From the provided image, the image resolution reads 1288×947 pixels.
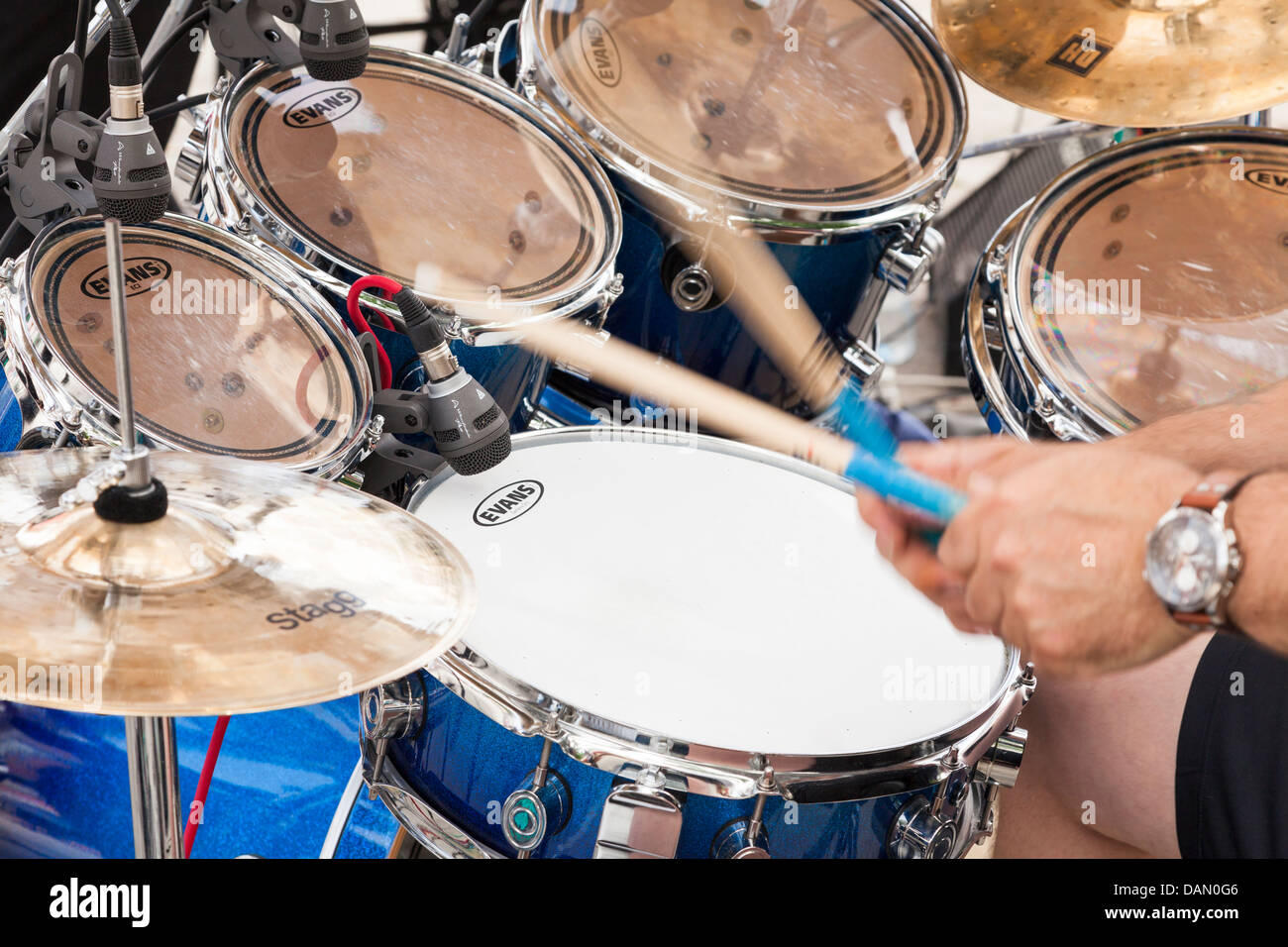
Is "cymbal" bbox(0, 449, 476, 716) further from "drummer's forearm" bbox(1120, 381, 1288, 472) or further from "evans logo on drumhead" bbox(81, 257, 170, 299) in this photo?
"drummer's forearm" bbox(1120, 381, 1288, 472)

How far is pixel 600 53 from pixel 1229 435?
1.03 meters

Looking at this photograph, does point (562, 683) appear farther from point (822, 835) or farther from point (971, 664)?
point (971, 664)

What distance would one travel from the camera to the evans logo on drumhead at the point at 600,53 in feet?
5.29

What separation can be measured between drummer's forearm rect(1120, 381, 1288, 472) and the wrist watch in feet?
0.35

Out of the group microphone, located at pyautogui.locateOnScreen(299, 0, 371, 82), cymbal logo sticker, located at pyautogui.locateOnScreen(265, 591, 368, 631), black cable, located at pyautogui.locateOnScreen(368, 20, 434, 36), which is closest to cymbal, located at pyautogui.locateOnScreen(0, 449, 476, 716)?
cymbal logo sticker, located at pyautogui.locateOnScreen(265, 591, 368, 631)

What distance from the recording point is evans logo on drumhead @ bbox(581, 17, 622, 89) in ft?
5.29

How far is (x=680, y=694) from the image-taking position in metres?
1.06

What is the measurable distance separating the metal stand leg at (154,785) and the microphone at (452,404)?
35 centimetres

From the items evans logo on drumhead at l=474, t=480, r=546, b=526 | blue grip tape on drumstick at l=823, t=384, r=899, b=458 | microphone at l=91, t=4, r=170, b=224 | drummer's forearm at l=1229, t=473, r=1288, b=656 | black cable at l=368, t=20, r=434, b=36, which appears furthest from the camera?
black cable at l=368, t=20, r=434, b=36

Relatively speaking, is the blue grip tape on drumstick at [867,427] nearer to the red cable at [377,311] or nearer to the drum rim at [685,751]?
the drum rim at [685,751]

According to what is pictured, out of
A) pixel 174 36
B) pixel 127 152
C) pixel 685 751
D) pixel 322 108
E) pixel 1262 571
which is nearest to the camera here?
pixel 1262 571

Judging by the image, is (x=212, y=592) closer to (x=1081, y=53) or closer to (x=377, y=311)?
(x=377, y=311)

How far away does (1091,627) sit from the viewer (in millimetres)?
732

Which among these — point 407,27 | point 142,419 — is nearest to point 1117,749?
point 142,419
